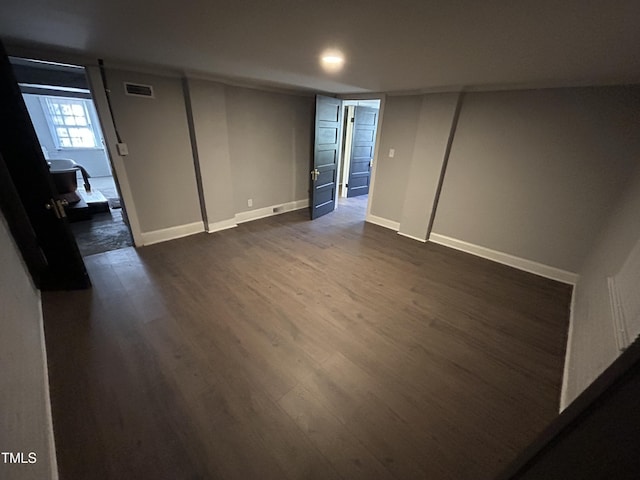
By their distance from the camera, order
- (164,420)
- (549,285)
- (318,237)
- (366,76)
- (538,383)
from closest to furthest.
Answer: (164,420), (538,383), (366,76), (549,285), (318,237)

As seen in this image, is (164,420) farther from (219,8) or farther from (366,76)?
(366,76)

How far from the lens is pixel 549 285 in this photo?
298 cm

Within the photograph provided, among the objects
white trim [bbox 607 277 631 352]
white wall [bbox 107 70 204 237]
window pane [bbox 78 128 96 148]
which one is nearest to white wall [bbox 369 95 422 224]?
white trim [bbox 607 277 631 352]

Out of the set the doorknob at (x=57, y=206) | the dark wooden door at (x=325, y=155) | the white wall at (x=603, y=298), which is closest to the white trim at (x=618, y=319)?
the white wall at (x=603, y=298)

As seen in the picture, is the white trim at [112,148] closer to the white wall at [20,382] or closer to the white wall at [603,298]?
the white wall at [20,382]

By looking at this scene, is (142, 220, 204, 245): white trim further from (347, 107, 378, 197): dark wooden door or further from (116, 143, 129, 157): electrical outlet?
(347, 107, 378, 197): dark wooden door

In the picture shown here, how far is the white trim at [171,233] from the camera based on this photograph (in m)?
3.48

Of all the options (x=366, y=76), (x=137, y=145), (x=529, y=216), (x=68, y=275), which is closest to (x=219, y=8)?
(x=366, y=76)

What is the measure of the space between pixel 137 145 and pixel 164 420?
3120 millimetres

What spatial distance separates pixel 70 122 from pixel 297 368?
10.1m

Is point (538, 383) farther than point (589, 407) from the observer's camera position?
Yes

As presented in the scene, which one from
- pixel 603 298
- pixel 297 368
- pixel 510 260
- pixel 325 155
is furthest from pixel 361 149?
pixel 297 368

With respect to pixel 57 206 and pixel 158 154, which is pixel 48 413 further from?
pixel 158 154

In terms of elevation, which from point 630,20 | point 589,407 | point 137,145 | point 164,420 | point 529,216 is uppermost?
point 630,20
